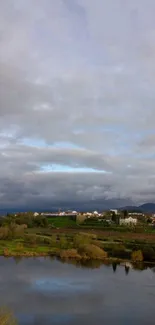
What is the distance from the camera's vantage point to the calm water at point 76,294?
91.1ft

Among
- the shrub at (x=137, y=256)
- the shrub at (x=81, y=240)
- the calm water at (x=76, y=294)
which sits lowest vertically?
the calm water at (x=76, y=294)

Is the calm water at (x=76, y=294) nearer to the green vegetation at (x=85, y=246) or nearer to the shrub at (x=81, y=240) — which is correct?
the green vegetation at (x=85, y=246)

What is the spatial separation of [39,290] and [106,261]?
65.4 feet

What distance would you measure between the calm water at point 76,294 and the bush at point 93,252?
6.95 meters

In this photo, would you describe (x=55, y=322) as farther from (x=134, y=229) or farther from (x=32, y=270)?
(x=134, y=229)

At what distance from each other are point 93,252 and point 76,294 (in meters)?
22.8

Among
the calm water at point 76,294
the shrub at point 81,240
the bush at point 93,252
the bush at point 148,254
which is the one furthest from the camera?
the shrub at point 81,240

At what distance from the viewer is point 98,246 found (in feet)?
199

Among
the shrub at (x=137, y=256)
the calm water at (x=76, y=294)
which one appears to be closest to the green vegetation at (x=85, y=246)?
the shrub at (x=137, y=256)

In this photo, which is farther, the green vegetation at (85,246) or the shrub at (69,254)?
the shrub at (69,254)

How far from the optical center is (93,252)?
56.7 m

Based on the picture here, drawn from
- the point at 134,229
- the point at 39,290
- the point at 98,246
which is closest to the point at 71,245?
the point at 98,246

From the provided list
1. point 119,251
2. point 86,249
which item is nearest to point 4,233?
point 86,249

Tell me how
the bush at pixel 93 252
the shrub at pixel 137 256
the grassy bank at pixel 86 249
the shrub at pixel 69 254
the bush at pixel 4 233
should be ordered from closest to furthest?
1. the shrub at pixel 137 256
2. the grassy bank at pixel 86 249
3. the bush at pixel 93 252
4. the shrub at pixel 69 254
5. the bush at pixel 4 233
